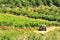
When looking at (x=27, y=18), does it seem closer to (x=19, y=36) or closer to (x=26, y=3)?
(x=26, y=3)

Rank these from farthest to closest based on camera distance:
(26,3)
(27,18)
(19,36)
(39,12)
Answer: (26,3)
(39,12)
(27,18)
(19,36)

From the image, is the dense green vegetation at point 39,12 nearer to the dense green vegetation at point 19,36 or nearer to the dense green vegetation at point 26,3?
the dense green vegetation at point 26,3

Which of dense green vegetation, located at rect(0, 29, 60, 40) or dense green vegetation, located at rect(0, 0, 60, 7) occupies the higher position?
dense green vegetation, located at rect(0, 29, 60, 40)

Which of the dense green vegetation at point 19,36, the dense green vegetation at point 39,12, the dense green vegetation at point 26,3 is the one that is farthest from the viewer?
the dense green vegetation at point 26,3

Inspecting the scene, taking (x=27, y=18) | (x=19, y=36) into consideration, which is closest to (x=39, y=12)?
(x=27, y=18)

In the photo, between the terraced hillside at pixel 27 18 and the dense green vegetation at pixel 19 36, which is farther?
the terraced hillside at pixel 27 18

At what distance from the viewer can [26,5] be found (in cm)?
7638

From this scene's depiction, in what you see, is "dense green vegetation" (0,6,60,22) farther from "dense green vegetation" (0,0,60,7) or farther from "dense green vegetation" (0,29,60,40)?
"dense green vegetation" (0,29,60,40)

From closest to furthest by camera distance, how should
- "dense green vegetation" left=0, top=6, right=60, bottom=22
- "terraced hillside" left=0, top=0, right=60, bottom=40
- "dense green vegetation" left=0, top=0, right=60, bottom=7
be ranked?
"terraced hillside" left=0, top=0, right=60, bottom=40 < "dense green vegetation" left=0, top=6, right=60, bottom=22 < "dense green vegetation" left=0, top=0, right=60, bottom=7

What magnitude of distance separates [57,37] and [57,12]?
2315 centimetres

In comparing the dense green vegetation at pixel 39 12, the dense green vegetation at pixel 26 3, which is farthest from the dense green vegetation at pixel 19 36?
the dense green vegetation at pixel 26 3

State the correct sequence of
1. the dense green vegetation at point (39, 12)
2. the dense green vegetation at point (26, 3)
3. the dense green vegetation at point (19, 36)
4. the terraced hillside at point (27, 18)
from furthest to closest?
the dense green vegetation at point (26, 3) < the dense green vegetation at point (39, 12) < the terraced hillside at point (27, 18) < the dense green vegetation at point (19, 36)

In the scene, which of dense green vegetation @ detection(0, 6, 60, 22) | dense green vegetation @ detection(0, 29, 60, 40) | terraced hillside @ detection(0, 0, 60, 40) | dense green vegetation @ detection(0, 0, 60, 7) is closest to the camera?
dense green vegetation @ detection(0, 29, 60, 40)

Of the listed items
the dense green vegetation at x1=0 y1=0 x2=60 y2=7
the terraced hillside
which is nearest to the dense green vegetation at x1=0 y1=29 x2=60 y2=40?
the terraced hillside
